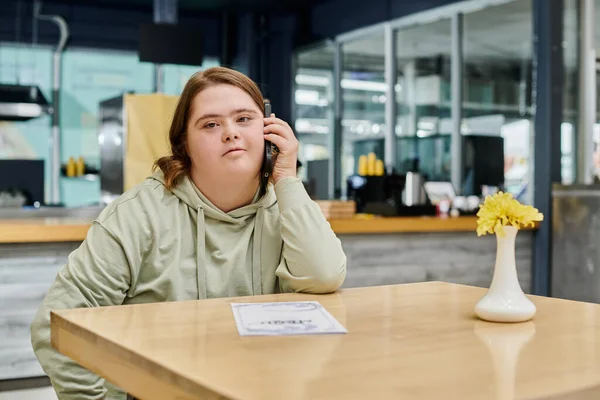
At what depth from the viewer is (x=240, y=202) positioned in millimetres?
1819

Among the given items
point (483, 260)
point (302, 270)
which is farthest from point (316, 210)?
point (483, 260)

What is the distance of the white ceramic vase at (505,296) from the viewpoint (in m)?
1.32

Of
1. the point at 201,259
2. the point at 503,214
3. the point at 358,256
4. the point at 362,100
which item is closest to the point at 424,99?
the point at 362,100

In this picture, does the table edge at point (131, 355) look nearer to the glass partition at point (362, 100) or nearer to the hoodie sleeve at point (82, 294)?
the hoodie sleeve at point (82, 294)

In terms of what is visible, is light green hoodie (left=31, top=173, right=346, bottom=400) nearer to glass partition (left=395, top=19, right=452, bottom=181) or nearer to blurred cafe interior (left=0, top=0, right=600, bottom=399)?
blurred cafe interior (left=0, top=0, right=600, bottom=399)

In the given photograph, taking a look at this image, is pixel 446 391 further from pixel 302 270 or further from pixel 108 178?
pixel 108 178

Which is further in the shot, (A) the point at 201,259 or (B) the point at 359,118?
(B) the point at 359,118

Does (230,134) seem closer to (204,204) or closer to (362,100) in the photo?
(204,204)

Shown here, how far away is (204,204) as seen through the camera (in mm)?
1741

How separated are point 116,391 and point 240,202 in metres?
0.54

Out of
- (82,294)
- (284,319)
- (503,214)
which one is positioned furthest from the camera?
(82,294)

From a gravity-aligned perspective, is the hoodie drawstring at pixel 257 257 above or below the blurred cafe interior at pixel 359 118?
below

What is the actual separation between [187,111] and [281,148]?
26 cm

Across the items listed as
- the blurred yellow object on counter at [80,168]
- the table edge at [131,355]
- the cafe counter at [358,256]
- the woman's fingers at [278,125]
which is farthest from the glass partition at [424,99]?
the table edge at [131,355]
